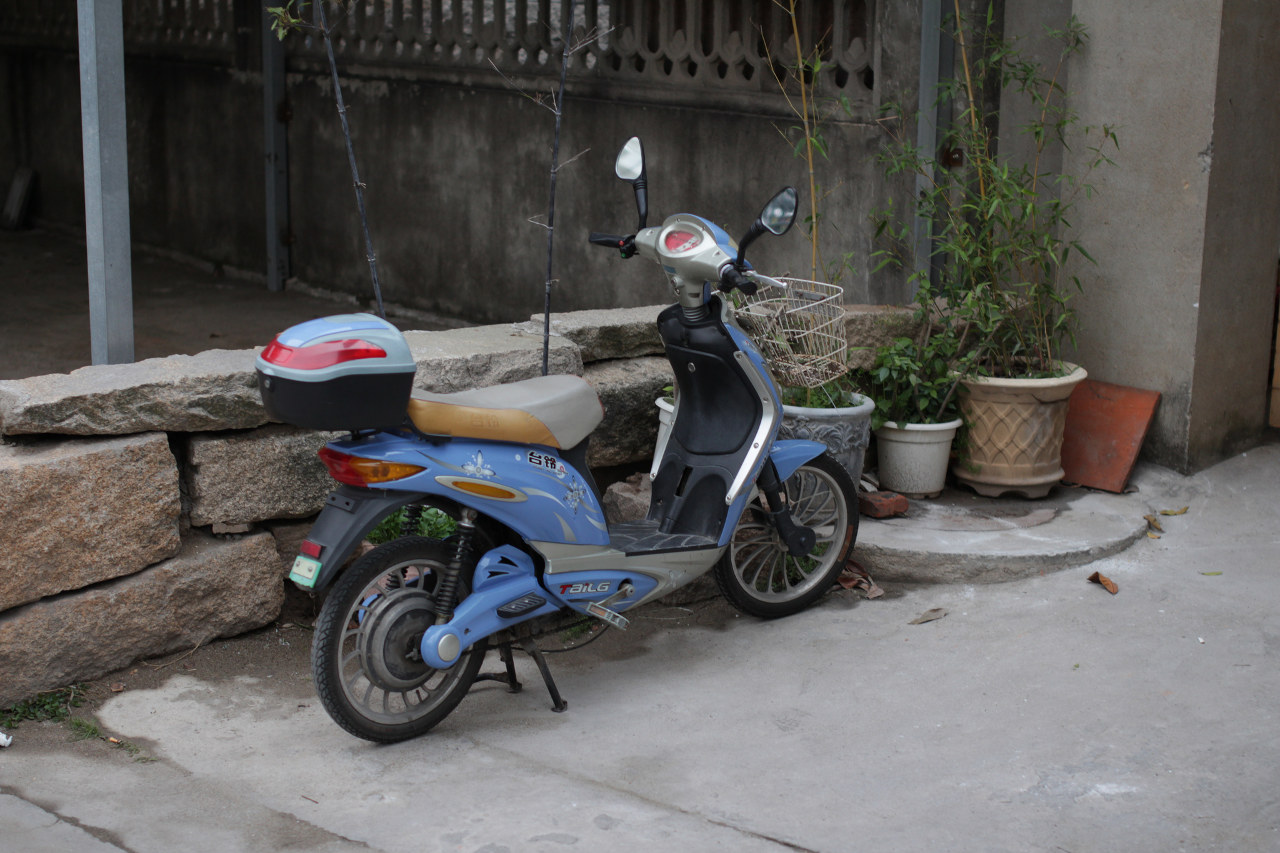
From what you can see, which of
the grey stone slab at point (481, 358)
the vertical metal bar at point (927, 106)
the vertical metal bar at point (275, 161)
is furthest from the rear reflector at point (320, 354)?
the vertical metal bar at point (275, 161)

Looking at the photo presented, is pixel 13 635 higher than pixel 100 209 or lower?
lower

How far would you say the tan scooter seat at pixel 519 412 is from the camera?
3.30 meters

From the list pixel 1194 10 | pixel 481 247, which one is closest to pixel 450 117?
pixel 481 247

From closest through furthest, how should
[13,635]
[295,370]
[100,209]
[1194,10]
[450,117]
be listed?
1. [295,370]
2. [13,635]
3. [100,209]
4. [1194,10]
5. [450,117]

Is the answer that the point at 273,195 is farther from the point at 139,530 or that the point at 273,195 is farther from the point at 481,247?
the point at 139,530

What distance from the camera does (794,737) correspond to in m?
3.46

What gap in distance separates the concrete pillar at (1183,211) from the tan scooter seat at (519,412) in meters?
2.58

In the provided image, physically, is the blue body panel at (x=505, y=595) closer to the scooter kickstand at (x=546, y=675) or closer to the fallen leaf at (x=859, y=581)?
the scooter kickstand at (x=546, y=675)

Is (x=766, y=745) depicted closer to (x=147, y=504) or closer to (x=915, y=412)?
(x=147, y=504)

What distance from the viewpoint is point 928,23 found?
5492mm

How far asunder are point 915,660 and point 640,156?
1674 millimetres

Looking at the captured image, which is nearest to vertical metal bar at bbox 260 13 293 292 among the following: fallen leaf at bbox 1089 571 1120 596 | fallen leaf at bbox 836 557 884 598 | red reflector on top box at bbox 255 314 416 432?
fallen leaf at bbox 836 557 884 598

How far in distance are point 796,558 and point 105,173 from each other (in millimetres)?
2387

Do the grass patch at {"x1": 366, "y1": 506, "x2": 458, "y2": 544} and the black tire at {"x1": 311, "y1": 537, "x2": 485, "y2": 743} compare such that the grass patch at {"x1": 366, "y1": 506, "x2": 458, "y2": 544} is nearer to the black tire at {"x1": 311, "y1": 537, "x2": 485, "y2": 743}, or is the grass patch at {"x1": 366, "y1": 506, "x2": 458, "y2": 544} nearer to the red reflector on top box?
the black tire at {"x1": 311, "y1": 537, "x2": 485, "y2": 743}
